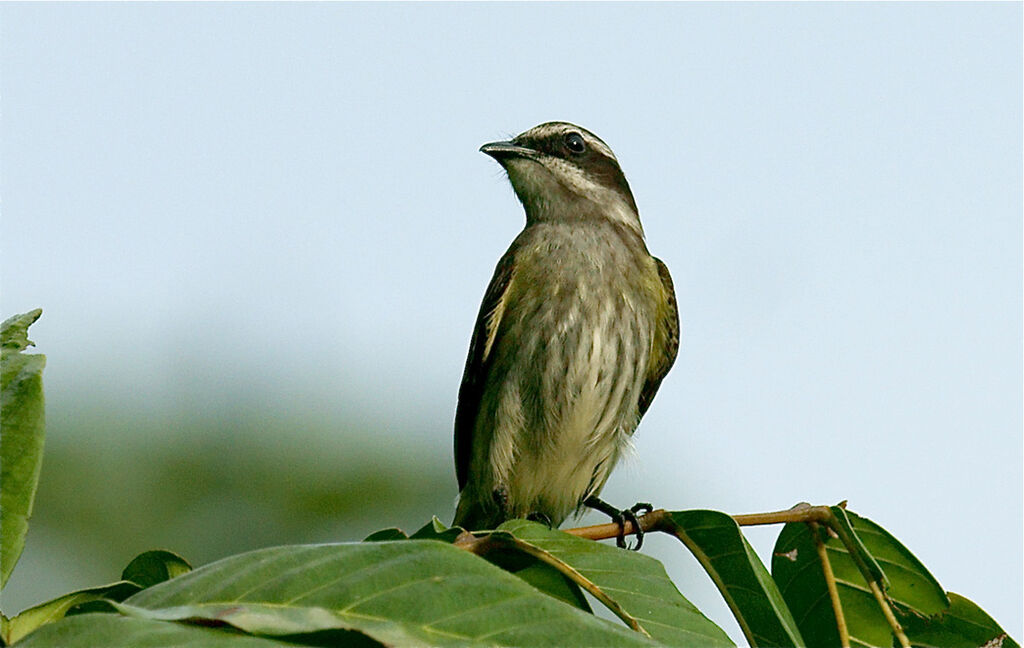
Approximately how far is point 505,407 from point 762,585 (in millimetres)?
2604

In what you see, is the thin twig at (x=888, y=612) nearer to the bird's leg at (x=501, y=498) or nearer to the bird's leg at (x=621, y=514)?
the bird's leg at (x=621, y=514)

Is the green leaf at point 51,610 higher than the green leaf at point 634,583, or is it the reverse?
the green leaf at point 634,583

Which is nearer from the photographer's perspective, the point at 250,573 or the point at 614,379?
the point at 250,573

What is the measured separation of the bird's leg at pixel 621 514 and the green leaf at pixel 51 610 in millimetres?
1059

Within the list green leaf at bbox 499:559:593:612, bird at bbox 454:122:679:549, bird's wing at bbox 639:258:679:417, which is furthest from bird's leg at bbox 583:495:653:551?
bird's wing at bbox 639:258:679:417

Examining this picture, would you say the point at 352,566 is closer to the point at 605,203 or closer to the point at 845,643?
the point at 845,643

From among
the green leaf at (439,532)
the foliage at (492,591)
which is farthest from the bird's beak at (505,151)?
the green leaf at (439,532)

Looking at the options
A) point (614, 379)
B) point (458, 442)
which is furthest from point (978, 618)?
point (458, 442)

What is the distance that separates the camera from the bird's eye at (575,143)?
18.3 feet

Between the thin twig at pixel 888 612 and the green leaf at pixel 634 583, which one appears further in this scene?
the thin twig at pixel 888 612

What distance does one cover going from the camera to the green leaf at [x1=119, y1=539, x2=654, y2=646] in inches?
53.1

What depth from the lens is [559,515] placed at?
16.9 ft

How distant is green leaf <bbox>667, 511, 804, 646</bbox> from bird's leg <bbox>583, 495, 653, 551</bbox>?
143 mm

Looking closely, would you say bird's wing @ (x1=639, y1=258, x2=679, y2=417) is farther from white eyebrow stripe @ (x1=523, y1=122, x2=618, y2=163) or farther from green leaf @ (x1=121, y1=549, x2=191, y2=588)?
green leaf @ (x1=121, y1=549, x2=191, y2=588)
